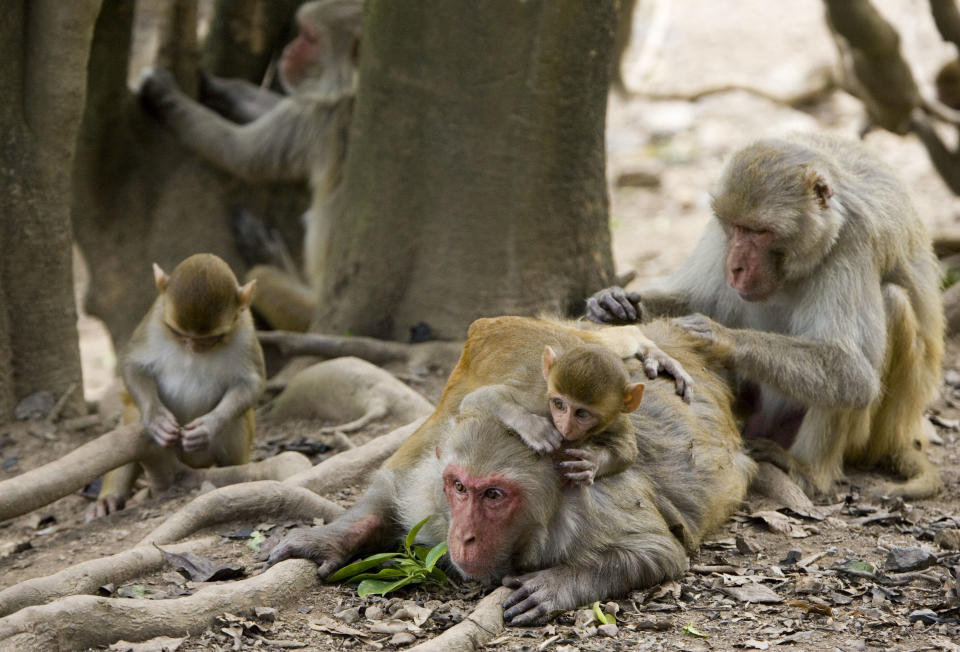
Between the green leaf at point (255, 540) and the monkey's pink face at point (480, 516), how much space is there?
3.68ft

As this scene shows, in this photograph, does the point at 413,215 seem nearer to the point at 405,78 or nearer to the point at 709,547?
the point at 405,78

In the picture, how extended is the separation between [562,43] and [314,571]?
11.5ft

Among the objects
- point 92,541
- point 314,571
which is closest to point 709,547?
point 314,571

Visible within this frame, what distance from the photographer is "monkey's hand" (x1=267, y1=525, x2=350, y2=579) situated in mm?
4738

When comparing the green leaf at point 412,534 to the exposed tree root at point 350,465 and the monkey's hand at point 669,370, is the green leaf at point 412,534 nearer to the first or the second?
the exposed tree root at point 350,465

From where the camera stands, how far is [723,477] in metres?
5.27

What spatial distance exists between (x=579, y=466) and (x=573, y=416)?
0.66ft

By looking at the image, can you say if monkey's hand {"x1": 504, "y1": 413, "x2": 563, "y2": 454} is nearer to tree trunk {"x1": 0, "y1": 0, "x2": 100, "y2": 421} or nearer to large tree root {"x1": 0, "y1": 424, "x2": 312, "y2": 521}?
large tree root {"x1": 0, "y1": 424, "x2": 312, "y2": 521}

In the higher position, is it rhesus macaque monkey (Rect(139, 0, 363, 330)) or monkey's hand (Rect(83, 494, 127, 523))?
rhesus macaque monkey (Rect(139, 0, 363, 330))

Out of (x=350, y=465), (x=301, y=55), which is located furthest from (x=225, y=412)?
(x=301, y=55)

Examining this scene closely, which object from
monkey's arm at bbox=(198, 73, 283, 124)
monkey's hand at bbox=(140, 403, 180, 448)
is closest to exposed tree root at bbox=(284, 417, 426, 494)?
monkey's hand at bbox=(140, 403, 180, 448)

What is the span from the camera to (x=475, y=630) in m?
4.18

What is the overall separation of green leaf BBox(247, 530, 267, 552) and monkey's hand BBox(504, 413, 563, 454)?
1.39 meters

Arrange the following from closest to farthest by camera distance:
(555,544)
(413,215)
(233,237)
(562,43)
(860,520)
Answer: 1. (555,544)
2. (860,520)
3. (562,43)
4. (413,215)
5. (233,237)
